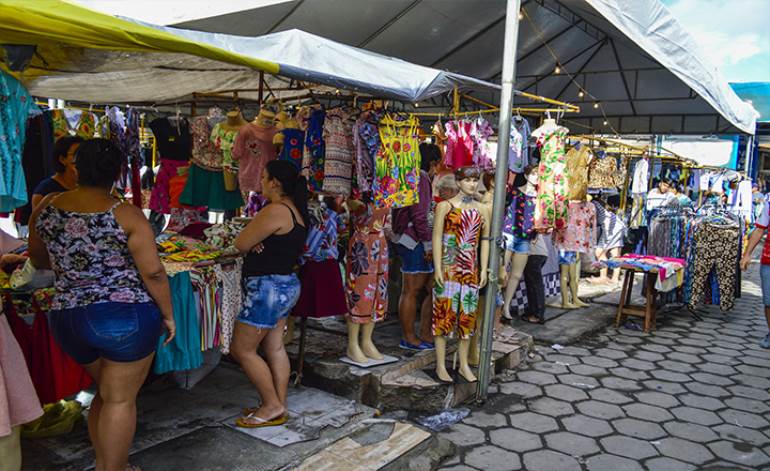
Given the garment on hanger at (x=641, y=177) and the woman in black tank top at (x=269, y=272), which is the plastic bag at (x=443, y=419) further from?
the garment on hanger at (x=641, y=177)

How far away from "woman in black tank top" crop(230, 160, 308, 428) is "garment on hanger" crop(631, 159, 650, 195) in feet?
24.1

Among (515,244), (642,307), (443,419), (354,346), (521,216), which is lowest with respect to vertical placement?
(443,419)

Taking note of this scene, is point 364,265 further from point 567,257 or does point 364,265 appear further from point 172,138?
point 567,257

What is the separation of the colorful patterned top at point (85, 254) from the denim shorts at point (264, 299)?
1.03m

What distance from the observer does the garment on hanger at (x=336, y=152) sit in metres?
4.43

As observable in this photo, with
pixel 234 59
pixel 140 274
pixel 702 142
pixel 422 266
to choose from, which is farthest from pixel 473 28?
pixel 702 142

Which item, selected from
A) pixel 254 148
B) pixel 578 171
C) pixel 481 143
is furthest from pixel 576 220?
pixel 254 148

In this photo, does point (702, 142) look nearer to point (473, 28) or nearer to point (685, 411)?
point (473, 28)

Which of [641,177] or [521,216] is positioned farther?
[641,177]

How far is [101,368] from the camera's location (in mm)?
2713

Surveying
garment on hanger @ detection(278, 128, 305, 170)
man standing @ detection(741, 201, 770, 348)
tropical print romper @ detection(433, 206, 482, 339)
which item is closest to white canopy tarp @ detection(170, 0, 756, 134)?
garment on hanger @ detection(278, 128, 305, 170)

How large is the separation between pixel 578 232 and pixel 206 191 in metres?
4.99

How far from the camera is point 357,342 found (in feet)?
A: 15.7

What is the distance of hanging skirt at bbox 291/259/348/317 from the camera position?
4.33 meters
